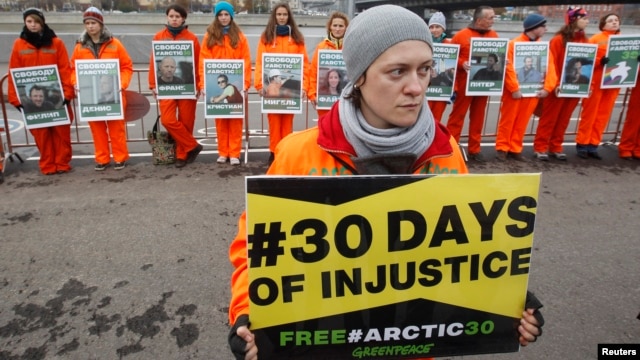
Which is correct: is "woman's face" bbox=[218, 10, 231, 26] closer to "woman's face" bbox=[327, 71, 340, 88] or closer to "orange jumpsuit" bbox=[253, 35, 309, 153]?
"orange jumpsuit" bbox=[253, 35, 309, 153]

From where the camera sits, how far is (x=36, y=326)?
3.22 meters

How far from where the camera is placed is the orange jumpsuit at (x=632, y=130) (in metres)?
7.11

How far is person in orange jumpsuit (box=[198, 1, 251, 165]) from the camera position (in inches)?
249

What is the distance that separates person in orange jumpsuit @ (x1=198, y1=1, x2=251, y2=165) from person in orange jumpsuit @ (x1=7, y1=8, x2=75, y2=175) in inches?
70.2

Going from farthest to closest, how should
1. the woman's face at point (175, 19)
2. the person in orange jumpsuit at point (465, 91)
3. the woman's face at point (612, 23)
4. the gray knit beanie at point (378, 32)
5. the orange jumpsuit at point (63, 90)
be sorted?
the woman's face at point (612, 23) < the person in orange jumpsuit at point (465, 91) < the woman's face at point (175, 19) < the orange jumpsuit at point (63, 90) < the gray knit beanie at point (378, 32)

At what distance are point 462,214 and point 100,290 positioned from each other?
3139mm

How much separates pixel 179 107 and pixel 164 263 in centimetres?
325

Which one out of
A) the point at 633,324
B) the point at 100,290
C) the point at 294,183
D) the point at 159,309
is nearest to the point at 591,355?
the point at 633,324

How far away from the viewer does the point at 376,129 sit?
1605mm

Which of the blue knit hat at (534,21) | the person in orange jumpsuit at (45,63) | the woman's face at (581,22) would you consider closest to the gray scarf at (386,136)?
the person in orange jumpsuit at (45,63)

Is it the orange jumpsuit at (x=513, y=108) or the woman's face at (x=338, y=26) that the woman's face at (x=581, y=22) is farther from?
the woman's face at (x=338, y=26)

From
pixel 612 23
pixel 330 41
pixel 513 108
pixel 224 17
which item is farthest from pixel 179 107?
pixel 612 23

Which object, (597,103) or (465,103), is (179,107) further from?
(597,103)

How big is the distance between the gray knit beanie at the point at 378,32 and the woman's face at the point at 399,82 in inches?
0.8
